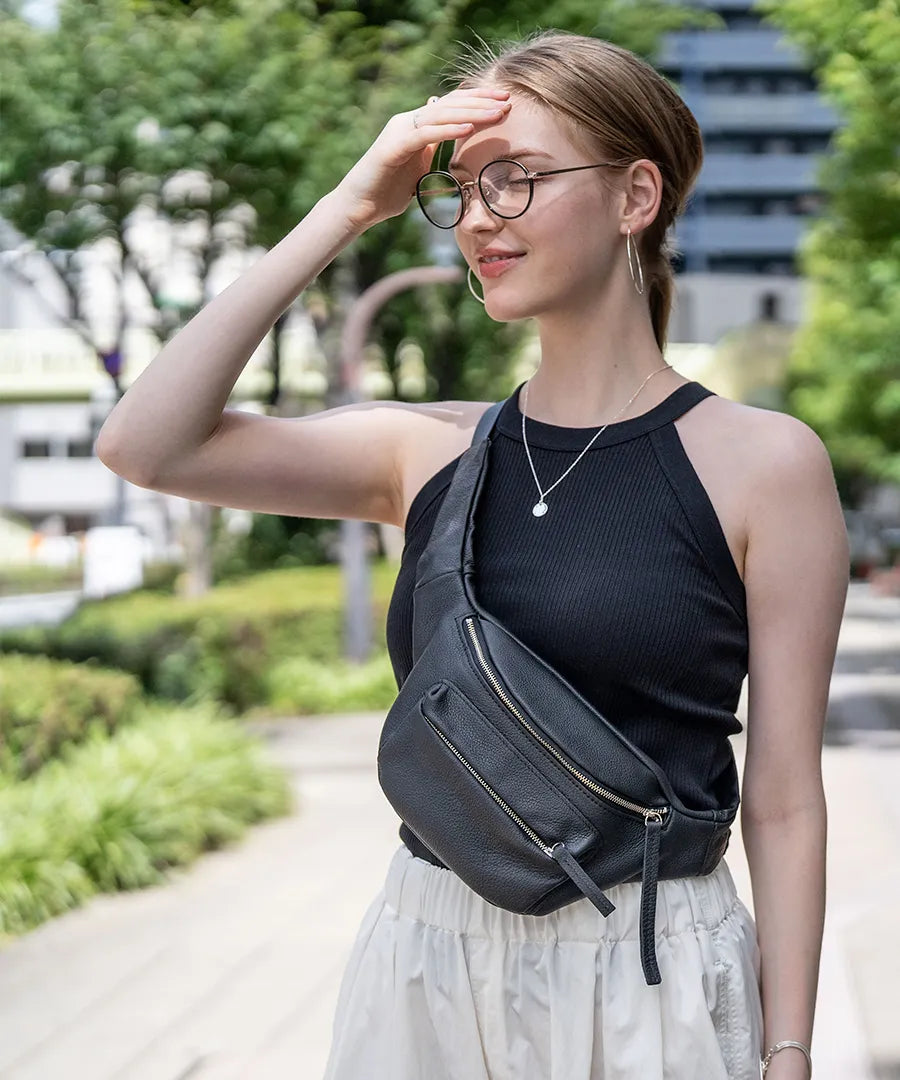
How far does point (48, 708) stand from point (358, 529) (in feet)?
21.7

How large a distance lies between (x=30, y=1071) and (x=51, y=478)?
47.9 m

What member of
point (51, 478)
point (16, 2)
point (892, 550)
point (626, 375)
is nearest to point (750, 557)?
point (626, 375)

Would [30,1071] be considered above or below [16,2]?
below

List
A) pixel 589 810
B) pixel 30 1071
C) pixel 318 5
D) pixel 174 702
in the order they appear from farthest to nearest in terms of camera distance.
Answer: pixel 318 5, pixel 174 702, pixel 30 1071, pixel 589 810

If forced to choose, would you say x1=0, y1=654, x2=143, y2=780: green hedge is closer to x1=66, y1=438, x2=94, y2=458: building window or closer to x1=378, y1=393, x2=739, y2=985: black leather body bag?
x1=378, y1=393, x2=739, y2=985: black leather body bag

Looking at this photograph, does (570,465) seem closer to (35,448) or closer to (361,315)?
(361,315)

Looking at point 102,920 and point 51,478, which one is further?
point 51,478

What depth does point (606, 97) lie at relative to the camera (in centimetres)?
179

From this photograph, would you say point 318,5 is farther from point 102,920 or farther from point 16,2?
point 102,920

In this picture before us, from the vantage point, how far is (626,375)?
6.21ft

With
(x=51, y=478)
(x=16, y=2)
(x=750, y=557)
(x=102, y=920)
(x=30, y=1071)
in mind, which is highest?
(x=16, y=2)

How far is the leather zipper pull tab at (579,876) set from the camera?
1.62 m

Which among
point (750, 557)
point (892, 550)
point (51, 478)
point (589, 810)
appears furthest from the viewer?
point (51, 478)

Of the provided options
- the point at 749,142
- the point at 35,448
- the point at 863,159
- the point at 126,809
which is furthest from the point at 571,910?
the point at 749,142
